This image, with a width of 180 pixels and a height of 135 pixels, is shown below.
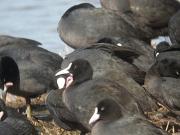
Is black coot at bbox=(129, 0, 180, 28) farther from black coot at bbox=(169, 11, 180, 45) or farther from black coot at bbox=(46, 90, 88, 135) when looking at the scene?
black coot at bbox=(46, 90, 88, 135)

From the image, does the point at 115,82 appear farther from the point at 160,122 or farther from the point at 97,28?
the point at 97,28

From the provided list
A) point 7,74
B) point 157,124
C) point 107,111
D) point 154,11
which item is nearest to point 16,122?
point 107,111

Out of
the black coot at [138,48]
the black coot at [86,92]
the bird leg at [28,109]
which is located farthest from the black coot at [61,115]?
the black coot at [138,48]

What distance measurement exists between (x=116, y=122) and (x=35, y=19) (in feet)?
35.7

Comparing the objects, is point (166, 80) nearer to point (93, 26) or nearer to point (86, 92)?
point (86, 92)

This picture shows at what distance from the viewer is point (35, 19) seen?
59.0 feet

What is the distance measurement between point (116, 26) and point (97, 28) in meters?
0.34

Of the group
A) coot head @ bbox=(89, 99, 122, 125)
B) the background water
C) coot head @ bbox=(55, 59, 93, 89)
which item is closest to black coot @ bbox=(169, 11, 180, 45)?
coot head @ bbox=(55, 59, 93, 89)

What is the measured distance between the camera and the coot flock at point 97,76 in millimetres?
7691

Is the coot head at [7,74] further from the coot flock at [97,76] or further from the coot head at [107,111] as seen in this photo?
the coot head at [107,111]

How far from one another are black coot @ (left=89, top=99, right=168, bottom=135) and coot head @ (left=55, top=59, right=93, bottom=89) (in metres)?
1.06

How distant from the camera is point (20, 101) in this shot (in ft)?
36.3

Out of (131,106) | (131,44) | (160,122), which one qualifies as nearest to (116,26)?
(131,44)

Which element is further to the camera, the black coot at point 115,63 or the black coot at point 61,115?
the black coot at point 115,63
